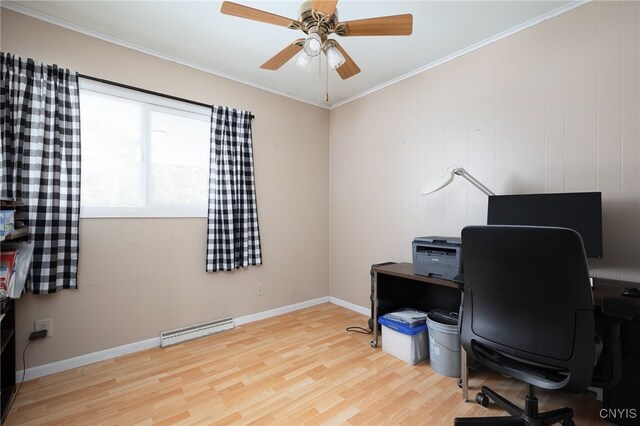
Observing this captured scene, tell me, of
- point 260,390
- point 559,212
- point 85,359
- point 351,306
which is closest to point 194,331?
point 85,359

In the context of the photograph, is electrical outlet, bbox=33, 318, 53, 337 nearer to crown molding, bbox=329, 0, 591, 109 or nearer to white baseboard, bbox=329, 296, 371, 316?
white baseboard, bbox=329, 296, 371, 316

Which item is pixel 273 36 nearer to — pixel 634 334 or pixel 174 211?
pixel 174 211

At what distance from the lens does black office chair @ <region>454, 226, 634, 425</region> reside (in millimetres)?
1082

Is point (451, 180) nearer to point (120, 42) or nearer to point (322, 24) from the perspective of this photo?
point (322, 24)

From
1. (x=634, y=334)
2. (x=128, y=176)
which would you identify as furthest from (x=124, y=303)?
(x=634, y=334)

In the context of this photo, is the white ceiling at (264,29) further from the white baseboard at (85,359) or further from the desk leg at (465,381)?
the white baseboard at (85,359)

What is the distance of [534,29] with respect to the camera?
2.07m

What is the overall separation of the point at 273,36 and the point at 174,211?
1.70m

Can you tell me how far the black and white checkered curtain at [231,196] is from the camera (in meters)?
2.74

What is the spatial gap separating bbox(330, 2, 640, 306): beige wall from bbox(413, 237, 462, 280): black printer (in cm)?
49

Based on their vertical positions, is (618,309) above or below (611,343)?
above

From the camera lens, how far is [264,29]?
2172 mm

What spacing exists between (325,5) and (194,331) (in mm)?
2679

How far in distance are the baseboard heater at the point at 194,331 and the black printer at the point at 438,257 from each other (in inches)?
73.7
